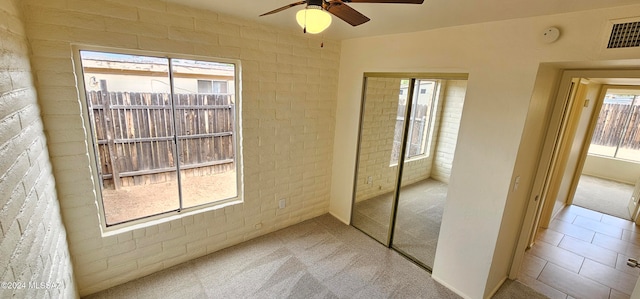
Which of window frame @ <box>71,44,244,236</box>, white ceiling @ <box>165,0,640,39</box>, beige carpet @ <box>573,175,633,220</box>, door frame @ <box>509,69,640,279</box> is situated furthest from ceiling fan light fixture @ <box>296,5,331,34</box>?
beige carpet @ <box>573,175,633,220</box>

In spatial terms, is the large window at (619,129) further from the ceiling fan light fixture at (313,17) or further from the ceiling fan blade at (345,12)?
the ceiling fan light fixture at (313,17)

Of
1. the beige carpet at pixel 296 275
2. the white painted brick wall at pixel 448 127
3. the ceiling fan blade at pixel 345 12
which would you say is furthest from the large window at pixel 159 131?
the white painted brick wall at pixel 448 127

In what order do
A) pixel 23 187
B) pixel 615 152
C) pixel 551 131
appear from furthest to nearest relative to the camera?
pixel 615 152
pixel 551 131
pixel 23 187

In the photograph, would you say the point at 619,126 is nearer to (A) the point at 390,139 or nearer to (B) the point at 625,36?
(A) the point at 390,139

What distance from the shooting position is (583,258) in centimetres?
308

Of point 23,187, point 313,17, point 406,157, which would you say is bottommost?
point 406,157

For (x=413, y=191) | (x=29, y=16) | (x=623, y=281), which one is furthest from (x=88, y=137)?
(x=623, y=281)

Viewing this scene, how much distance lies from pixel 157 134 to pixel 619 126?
9.10 metres

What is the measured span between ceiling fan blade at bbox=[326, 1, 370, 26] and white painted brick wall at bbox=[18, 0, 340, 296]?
1.40m

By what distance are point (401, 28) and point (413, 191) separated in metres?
1.80

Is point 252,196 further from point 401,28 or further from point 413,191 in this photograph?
point 401,28

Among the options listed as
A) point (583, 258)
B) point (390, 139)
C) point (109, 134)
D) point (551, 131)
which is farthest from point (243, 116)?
point (583, 258)

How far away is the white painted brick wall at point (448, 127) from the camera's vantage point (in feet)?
8.07

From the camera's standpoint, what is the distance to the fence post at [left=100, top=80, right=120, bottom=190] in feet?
7.02
